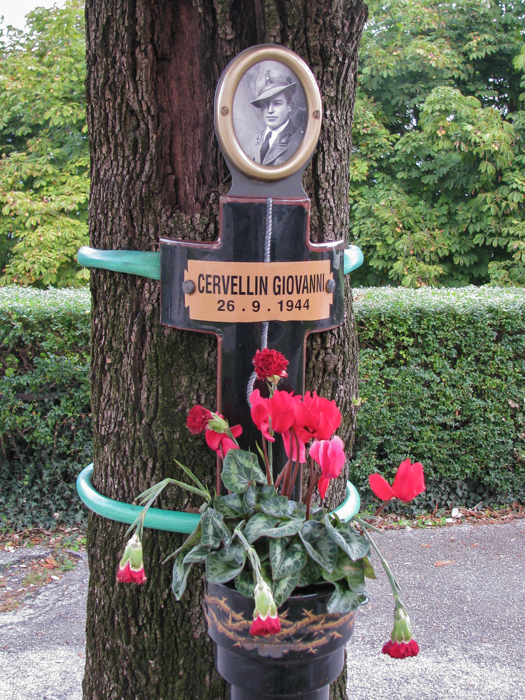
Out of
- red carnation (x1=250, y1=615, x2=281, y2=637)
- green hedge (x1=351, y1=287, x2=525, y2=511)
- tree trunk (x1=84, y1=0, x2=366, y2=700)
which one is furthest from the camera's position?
green hedge (x1=351, y1=287, x2=525, y2=511)

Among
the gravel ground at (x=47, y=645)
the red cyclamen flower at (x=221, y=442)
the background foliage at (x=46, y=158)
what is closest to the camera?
the red cyclamen flower at (x=221, y=442)

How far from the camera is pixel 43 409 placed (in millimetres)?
4121

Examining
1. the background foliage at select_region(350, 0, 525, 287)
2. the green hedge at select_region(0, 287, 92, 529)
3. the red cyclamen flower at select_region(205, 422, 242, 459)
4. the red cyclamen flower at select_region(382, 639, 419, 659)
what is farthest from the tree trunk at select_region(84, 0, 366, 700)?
the background foliage at select_region(350, 0, 525, 287)

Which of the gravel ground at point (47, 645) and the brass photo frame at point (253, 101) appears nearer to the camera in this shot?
the brass photo frame at point (253, 101)

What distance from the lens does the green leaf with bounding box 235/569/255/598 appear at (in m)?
1.23

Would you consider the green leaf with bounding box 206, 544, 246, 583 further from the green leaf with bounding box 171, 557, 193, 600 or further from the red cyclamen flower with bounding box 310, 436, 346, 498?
the red cyclamen flower with bounding box 310, 436, 346, 498


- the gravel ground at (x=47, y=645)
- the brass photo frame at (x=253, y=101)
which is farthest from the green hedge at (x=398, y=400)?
the brass photo frame at (x=253, y=101)

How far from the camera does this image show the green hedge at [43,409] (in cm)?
403

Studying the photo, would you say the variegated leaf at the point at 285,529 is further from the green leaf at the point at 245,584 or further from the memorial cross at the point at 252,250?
the memorial cross at the point at 252,250

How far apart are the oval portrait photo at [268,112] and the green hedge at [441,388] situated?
286 centimetres

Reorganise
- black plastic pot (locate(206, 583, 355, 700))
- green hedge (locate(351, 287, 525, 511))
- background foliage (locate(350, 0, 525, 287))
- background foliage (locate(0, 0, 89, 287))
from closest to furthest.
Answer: black plastic pot (locate(206, 583, 355, 700)) < green hedge (locate(351, 287, 525, 511)) < background foliage (locate(0, 0, 89, 287)) < background foliage (locate(350, 0, 525, 287))

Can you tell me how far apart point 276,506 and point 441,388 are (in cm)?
337

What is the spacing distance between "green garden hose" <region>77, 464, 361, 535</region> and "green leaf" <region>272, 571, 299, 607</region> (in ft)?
1.62

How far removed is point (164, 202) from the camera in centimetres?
173
